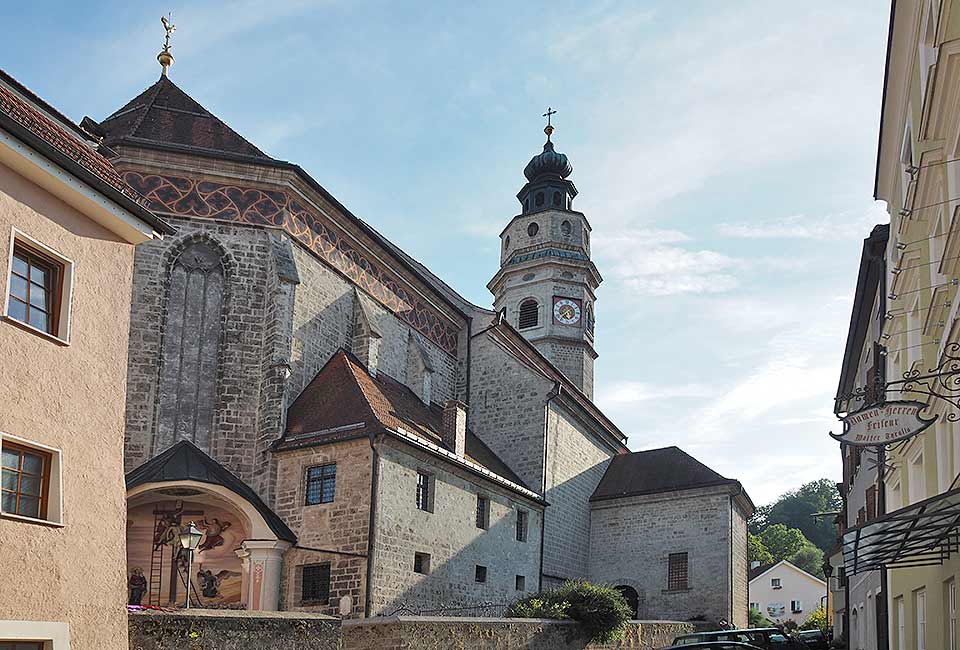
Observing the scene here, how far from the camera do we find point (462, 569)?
2672 centimetres

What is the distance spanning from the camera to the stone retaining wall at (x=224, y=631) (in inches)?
448

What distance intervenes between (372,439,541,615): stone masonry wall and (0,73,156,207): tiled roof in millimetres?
12236

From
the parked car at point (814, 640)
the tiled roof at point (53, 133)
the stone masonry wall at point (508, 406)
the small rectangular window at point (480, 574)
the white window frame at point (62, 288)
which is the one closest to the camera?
the white window frame at point (62, 288)

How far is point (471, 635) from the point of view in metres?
18.9

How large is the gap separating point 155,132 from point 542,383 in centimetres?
1476

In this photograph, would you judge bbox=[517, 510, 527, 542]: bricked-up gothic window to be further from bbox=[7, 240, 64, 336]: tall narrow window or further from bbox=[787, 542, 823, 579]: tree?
bbox=[787, 542, 823, 579]: tree

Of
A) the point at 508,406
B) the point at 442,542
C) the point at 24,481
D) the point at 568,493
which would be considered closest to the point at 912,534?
the point at 24,481

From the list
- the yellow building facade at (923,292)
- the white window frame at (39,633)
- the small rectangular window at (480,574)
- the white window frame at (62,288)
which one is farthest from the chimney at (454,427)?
the white window frame at (39,633)

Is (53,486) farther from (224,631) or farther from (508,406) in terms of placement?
(508,406)

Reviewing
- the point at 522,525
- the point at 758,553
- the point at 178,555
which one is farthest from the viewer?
the point at 758,553

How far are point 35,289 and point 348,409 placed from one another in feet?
46.0

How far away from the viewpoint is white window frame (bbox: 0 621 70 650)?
9.59 m

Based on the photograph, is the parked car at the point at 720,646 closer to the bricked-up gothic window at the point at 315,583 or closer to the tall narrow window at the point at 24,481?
the bricked-up gothic window at the point at 315,583

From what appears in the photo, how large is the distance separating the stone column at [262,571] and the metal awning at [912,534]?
14.4 m
